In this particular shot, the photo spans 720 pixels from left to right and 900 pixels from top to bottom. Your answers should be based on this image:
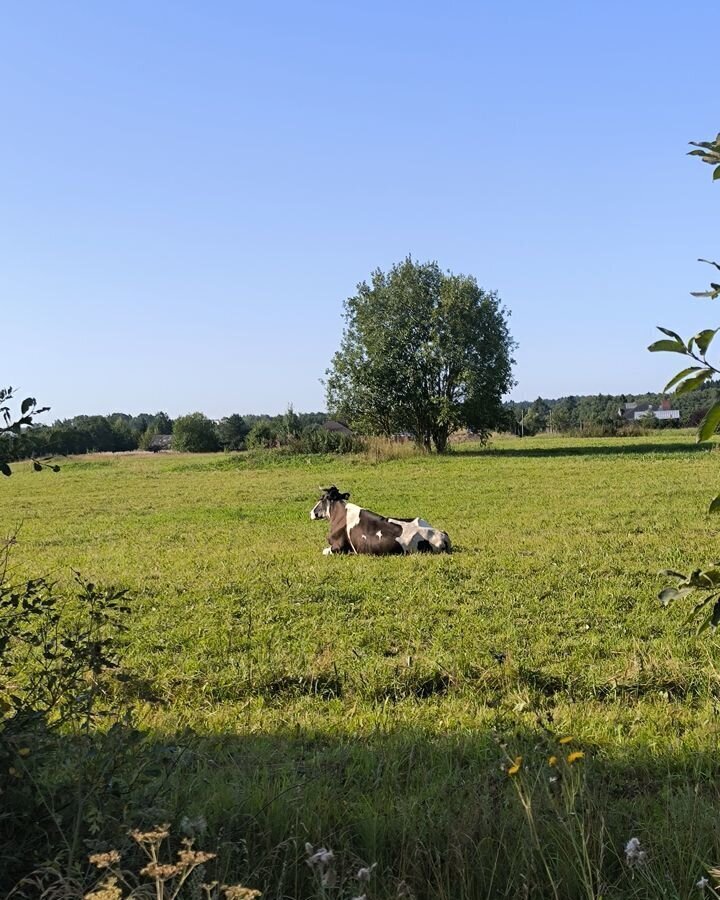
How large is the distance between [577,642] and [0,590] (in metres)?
4.65

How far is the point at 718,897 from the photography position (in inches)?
91.6

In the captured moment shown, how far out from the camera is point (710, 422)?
6.48 feet

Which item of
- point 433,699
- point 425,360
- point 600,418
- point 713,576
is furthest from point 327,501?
point 600,418

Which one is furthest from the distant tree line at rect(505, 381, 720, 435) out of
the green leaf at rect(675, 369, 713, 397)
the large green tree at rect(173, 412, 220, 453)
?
the large green tree at rect(173, 412, 220, 453)

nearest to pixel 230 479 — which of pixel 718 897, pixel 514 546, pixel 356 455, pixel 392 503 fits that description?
pixel 356 455

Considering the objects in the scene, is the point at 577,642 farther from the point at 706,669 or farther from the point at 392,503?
the point at 392,503

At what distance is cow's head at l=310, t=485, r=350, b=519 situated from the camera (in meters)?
13.5

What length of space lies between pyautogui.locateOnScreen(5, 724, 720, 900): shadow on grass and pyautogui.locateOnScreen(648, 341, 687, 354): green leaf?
1510mm

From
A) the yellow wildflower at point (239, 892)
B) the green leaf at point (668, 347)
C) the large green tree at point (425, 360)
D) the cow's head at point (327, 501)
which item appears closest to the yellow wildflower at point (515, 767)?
the yellow wildflower at point (239, 892)

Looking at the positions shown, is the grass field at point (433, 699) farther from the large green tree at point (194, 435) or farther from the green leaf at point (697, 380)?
the large green tree at point (194, 435)

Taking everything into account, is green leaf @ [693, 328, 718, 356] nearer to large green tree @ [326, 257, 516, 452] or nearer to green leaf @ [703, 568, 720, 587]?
green leaf @ [703, 568, 720, 587]

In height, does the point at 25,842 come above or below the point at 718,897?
above

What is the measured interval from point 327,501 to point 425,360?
23412 mm

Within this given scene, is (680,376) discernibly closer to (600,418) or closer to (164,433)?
(600,418)
